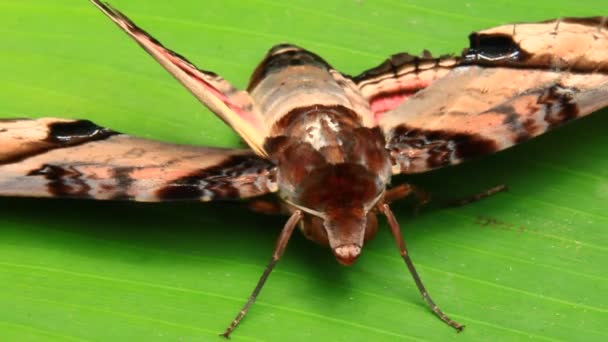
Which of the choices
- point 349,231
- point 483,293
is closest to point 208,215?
point 349,231

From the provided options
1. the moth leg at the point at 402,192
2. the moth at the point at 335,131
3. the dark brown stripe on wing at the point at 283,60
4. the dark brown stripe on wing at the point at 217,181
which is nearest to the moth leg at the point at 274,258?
the moth at the point at 335,131

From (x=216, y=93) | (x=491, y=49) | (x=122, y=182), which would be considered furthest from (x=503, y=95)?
(x=122, y=182)

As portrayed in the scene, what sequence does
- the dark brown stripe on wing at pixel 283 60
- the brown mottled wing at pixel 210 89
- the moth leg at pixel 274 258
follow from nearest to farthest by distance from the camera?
1. the brown mottled wing at pixel 210 89
2. the moth leg at pixel 274 258
3. the dark brown stripe on wing at pixel 283 60

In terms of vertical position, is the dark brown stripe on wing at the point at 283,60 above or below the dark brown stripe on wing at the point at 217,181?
above

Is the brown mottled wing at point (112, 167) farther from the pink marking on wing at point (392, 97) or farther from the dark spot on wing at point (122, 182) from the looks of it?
the pink marking on wing at point (392, 97)

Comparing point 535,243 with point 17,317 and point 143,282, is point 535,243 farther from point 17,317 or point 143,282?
point 17,317
